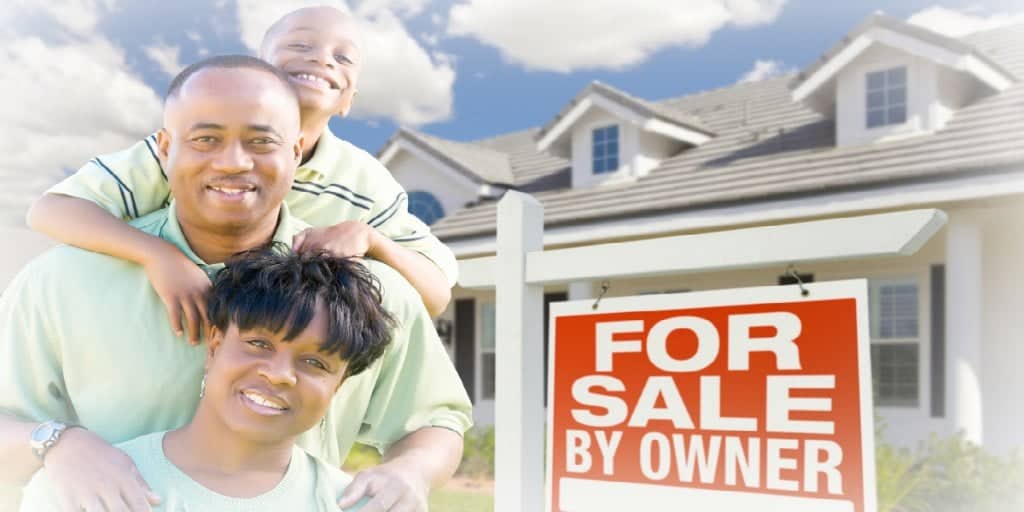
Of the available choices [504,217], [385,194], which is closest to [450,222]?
[504,217]

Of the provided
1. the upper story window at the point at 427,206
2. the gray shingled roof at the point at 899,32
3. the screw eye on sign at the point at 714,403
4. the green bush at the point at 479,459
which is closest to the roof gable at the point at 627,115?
the gray shingled roof at the point at 899,32

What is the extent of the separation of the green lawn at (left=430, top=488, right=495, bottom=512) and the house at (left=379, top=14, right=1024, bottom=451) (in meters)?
2.15

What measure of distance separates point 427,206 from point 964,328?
18.2 ft

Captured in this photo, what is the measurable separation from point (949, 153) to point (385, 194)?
21.4 ft

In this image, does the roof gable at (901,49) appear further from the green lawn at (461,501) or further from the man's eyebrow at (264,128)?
the man's eyebrow at (264,128)

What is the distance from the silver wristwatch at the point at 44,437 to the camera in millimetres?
939

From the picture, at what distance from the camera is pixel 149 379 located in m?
0.96

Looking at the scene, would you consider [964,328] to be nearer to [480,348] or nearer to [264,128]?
[480,348]

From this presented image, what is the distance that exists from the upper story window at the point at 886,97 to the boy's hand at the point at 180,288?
7.68m

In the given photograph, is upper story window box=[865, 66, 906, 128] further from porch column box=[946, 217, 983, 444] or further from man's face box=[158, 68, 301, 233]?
man's face box=[158, 68, 301, 233]

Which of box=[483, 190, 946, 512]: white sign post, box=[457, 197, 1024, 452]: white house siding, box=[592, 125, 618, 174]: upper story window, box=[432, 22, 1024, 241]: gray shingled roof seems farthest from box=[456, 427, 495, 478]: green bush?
box=[483, 190, 946, 512]: white sign post

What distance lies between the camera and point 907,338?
8086 millimetres

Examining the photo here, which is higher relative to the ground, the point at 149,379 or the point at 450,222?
the point at 450,222

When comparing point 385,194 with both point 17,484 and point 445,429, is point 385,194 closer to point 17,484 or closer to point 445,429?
point 445,429
